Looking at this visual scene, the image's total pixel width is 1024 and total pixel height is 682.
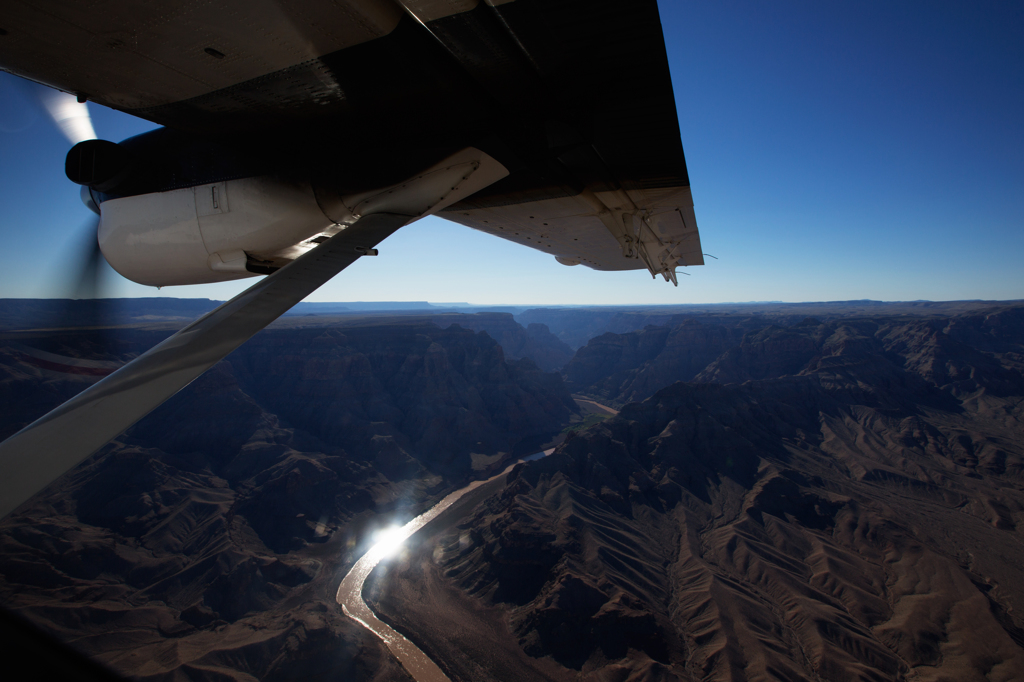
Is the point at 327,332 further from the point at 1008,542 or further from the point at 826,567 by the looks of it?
the point at 1008,542

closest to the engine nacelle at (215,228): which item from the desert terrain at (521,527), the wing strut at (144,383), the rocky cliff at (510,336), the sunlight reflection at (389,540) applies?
the wing strut at (144,383)

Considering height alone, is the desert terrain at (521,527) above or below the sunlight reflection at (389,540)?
above

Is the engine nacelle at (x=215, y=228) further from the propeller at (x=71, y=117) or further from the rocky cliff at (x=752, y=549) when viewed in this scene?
the rocky cliff at (x=752, y=549)

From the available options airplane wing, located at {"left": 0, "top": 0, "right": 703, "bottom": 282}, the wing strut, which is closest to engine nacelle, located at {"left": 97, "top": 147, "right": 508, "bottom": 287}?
airplane wing, located at {"left": 0, "top": 0, "right": 703, "bottom": 282}

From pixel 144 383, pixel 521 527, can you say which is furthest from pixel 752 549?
pixel 144 383

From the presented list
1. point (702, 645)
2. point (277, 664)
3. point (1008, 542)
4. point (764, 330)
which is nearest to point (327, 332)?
point (277, 664)

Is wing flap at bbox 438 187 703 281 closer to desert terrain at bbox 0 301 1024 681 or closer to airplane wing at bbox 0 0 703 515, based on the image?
airplane wing at bbox 0 0 703 515

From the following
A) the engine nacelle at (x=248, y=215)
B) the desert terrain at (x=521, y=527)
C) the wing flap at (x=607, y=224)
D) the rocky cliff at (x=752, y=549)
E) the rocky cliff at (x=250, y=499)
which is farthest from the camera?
the rocky cliff at (x=752, y=549)
